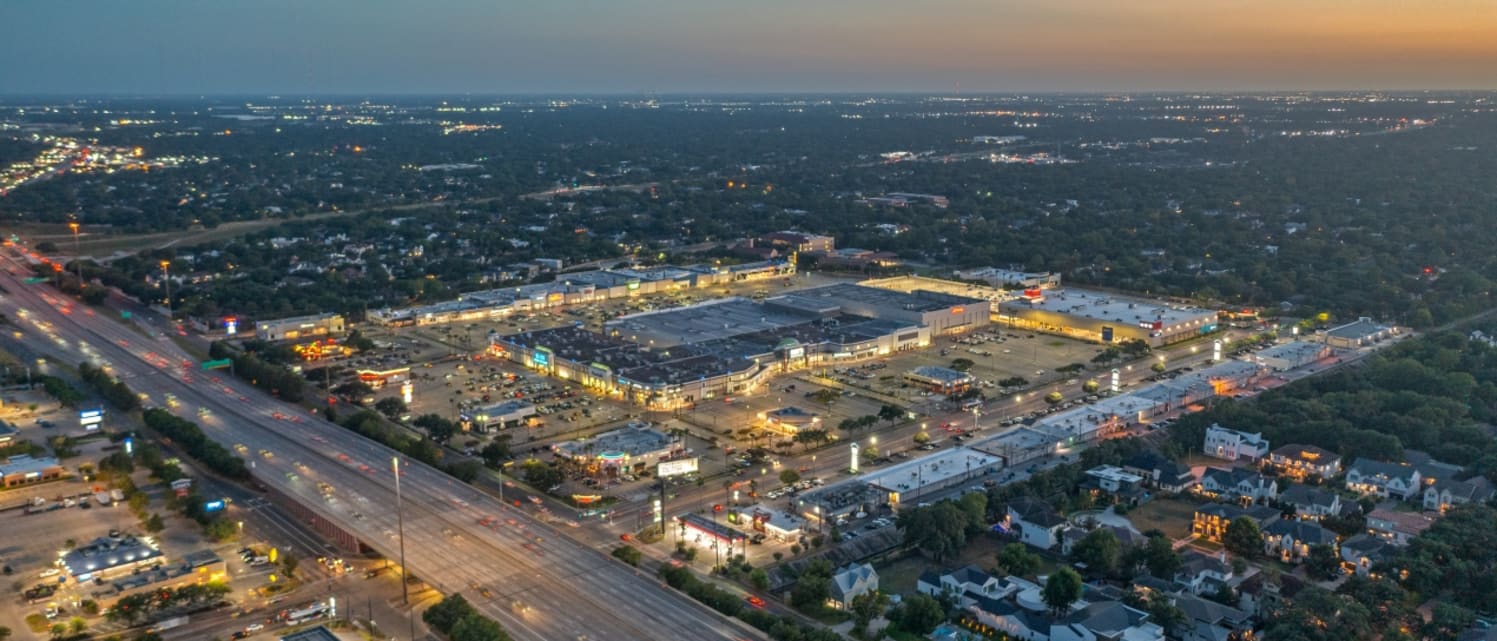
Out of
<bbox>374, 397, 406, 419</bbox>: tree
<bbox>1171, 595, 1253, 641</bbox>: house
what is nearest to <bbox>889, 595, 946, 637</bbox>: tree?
<bbox>1171, 595, 1253, 641</bbox>: house

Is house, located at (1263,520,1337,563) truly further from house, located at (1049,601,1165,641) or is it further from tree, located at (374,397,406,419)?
tree, located at (374,397,406,419)

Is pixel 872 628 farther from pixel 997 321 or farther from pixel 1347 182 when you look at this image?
pixel 1347 182

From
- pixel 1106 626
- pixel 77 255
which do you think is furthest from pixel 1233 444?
pixel 77 255

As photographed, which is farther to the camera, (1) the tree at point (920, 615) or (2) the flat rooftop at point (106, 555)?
(2) the flat rooftop at point (106, 555)

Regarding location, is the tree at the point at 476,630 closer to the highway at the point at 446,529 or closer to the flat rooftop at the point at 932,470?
the highway at the point at 446,529

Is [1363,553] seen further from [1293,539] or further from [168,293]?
[168,293]

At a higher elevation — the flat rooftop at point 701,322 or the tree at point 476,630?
the flat rooftop at point 701,322

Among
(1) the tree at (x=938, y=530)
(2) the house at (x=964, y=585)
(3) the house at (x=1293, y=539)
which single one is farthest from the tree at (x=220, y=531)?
(3) the house at (x=1293, y=539)
